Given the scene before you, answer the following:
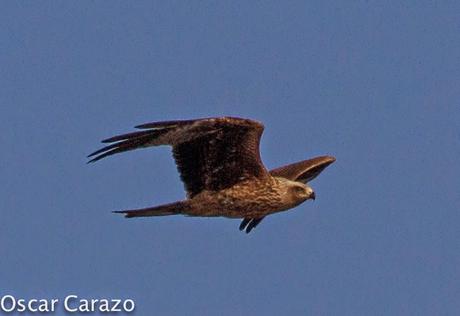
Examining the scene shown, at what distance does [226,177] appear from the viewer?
18734 millimetres

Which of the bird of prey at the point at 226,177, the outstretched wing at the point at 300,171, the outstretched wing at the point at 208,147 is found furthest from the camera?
the outstretched wing at the point at 300,171

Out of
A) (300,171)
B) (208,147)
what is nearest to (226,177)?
(208,147)

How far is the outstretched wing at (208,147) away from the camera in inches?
688

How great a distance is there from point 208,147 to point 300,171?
330cm

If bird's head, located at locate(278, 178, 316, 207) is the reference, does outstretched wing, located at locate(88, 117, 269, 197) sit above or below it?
above

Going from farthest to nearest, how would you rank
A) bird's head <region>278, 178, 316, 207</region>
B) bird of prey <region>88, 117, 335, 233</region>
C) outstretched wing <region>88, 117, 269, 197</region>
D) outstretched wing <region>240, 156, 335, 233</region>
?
1. outstretched wing <region>240, 156, 335, 233</region>
2. bird's head <region>278, 178, 316, 207</region>
3. bird of prey <region>88, 117, 335, 233</region>
4. outstretched wing <region>88, 117, 269, 197</region>

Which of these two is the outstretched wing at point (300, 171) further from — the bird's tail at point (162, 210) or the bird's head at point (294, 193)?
the bird's tail at point (162, 210)

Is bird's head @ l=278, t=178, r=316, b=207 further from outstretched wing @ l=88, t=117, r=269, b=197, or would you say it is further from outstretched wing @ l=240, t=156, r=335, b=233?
outstretched wing @ l=240, t=156, r=335, b=233

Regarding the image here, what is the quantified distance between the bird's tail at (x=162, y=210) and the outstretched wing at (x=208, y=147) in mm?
295

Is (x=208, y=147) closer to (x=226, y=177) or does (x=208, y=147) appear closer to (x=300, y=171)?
(x=226, y=177)

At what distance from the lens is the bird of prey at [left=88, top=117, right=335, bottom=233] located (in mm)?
18047

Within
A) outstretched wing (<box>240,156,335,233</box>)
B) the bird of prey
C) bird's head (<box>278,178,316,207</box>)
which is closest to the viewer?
the bird of prey

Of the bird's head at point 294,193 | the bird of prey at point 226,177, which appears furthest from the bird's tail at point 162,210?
the bird's head at point 294,193

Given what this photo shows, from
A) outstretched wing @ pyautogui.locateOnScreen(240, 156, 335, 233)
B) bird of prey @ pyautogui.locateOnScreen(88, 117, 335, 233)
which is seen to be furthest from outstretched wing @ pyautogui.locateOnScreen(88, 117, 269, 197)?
outstretched wing @ pyautogui.locateOnScreen(240, 156, 335, 233)
